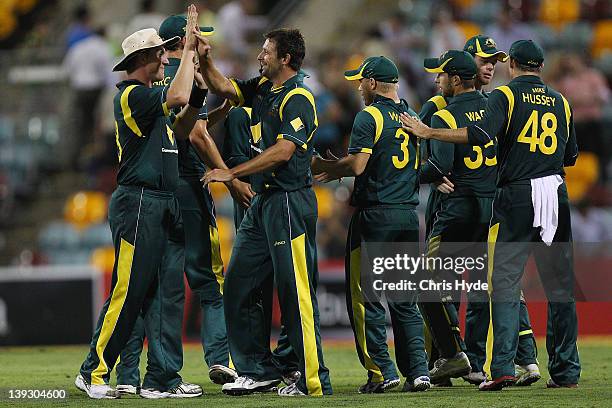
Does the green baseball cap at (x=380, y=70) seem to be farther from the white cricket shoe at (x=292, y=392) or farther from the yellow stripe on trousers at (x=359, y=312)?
the white cricket shoe at (x=292, y=392)

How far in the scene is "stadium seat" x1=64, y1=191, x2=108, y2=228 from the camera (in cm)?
1628

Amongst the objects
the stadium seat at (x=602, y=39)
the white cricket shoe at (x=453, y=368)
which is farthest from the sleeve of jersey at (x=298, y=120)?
the stadium seat at (x=602, y=39)

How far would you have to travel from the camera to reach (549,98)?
8500mm

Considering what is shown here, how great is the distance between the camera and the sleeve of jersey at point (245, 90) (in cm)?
849

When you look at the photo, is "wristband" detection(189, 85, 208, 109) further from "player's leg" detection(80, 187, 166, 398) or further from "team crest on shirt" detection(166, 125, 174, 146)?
"player's leg" detection(80, 187, 166, 398)

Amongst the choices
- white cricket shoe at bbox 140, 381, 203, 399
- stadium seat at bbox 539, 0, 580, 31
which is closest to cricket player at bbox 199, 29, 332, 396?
white cricket shoe at bbox 140, 381, 203, 399

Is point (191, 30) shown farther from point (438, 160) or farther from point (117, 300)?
point (438, 160)

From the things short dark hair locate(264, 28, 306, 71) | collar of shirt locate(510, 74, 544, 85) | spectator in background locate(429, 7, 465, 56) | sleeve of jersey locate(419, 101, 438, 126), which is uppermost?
spectator in background locate(429, 7, 465, 56)

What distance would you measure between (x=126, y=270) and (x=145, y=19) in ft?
31.6

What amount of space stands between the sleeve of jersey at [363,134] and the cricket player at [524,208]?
0.24m

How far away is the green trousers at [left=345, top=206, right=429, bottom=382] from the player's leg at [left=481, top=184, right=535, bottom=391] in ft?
1.69

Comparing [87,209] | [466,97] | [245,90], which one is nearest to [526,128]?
[466,97]

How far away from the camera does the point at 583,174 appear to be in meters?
15.6

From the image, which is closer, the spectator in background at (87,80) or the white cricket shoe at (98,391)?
the white cricket shoe at (98,391)
